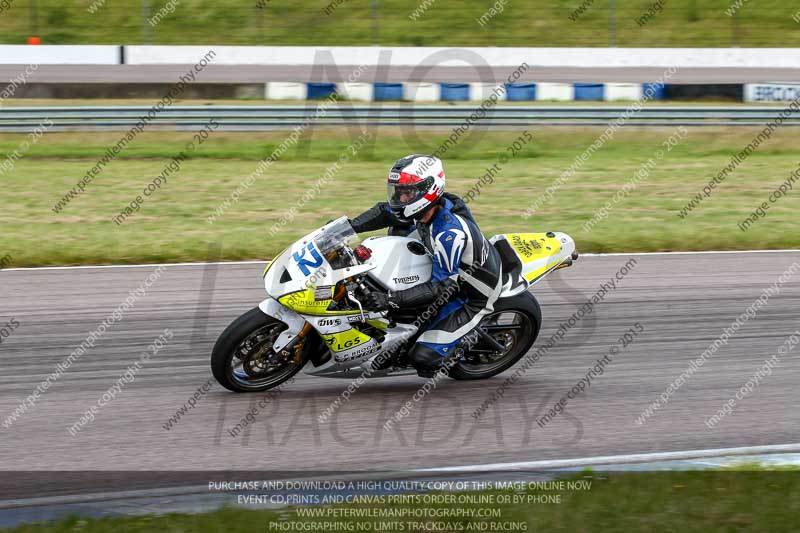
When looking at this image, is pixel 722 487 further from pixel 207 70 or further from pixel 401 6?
pixel 401 6

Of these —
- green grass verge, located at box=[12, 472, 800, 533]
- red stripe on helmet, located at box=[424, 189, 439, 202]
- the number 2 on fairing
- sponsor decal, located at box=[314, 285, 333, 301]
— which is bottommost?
green grass verge, located at box=[12, 472, 800, 533]

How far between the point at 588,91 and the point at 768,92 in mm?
4151

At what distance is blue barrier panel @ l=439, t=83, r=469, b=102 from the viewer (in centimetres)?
2278

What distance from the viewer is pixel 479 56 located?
27.4 meters

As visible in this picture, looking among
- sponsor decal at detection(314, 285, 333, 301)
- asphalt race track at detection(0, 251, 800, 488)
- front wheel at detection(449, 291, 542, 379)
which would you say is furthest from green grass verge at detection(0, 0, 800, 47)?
sponsor decal at detection(314, 285, 333, 301)

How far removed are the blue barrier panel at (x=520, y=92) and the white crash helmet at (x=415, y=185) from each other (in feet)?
53.7

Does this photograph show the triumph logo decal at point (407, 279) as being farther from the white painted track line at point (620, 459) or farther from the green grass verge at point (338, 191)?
the green grass verge at point (338, 191)

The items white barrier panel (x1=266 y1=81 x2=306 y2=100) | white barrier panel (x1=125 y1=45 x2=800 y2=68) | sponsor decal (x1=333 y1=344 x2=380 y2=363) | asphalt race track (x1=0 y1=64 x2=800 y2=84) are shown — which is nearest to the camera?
sponsor decal (x1=333 y1=344 x2=380 y2=363)

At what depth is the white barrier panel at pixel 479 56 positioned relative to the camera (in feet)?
86.8

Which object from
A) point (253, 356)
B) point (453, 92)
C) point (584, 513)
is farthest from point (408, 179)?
point (453, 92)

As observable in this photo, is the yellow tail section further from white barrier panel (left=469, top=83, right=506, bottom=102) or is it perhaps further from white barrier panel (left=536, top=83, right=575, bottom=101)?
white barrier panel (left=536, top=83, right=575, bottom=101)

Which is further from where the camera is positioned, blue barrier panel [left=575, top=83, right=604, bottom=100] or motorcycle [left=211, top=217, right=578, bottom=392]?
blue barrier panel [left=575, top=83, right=604, bottom=100]

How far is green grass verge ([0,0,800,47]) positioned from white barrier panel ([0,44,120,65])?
1.35m

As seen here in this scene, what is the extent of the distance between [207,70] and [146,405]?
64.7 ft
